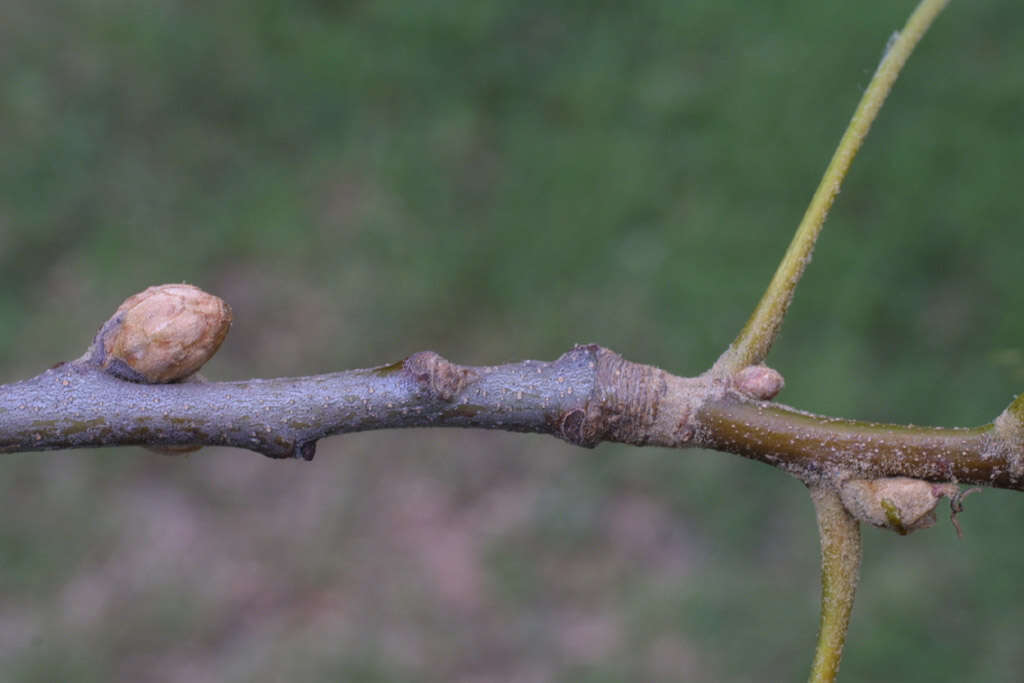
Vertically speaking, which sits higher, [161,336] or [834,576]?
[161,336]

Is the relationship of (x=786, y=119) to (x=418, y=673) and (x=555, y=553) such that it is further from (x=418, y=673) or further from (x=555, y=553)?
(x=418, y=673)

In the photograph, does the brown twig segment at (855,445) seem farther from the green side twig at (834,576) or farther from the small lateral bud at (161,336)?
the small lateral bud at (161,336)

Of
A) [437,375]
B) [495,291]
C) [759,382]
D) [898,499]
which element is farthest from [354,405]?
[495,291]

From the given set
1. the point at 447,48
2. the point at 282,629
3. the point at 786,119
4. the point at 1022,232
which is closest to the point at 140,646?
the point at 282,629

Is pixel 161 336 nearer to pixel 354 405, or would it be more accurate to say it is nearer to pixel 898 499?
pixel 354 405

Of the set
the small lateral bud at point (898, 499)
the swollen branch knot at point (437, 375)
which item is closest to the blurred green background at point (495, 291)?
the small lateral bud at point (898, 499)

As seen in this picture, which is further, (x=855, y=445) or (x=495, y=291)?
(x=495, y=291)
